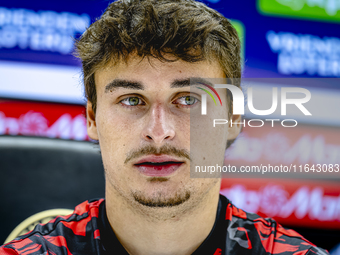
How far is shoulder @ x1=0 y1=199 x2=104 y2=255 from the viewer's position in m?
0.86

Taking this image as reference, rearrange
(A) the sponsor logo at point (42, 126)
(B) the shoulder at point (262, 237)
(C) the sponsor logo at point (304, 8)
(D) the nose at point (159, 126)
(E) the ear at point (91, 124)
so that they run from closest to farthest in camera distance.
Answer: (D) the nose at point (159, 126)
(B) the shoulder at point (262, 237)
(E) the ear at point (91, 124)
(A) the sponsor logo at point (42, 126)
(C) the sponsor logo at point (304, 8)

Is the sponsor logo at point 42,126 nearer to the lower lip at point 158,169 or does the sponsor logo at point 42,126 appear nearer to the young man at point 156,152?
the young man at point 156,152

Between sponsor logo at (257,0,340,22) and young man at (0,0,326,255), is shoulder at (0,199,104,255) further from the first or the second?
sponsor logo at (257,0,340,22)

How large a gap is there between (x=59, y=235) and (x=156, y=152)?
0.38 metres

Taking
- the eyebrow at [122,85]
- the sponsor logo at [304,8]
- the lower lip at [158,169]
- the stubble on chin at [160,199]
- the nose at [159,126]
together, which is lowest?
the stubble on chin at [160,199]

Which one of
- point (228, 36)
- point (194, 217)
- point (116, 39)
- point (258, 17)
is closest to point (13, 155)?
point (116, 39)

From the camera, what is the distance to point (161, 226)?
91 centimetres

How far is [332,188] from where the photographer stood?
1802 mm

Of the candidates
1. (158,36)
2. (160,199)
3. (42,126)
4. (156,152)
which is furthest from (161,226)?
(42,126)

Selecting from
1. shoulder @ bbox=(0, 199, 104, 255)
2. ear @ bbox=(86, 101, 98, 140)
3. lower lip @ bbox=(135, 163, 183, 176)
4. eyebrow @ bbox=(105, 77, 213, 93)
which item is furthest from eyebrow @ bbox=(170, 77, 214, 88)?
shoulder @ bbox=(0, 199, 104, 255)

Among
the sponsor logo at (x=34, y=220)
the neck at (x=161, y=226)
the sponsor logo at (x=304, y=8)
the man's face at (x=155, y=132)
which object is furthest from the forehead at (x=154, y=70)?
the sponsor logo at (x=304, y=8)

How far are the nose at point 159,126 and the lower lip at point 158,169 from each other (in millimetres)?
67

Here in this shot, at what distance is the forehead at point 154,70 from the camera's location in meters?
0.90

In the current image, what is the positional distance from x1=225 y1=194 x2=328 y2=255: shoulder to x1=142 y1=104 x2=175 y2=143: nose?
14.5 inches
